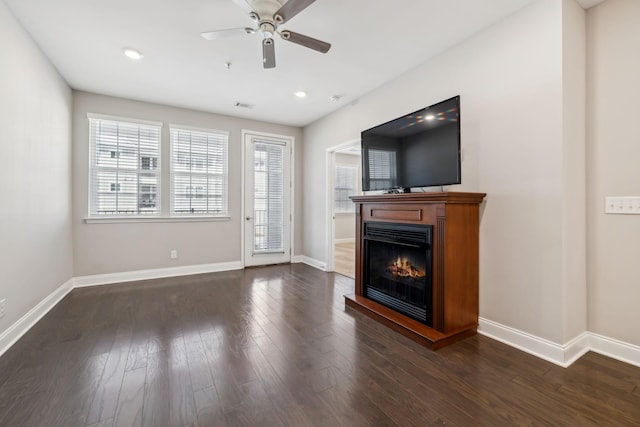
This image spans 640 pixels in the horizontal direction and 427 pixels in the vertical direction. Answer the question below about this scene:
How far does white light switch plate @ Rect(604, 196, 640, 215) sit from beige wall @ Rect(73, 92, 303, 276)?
4530 millimetres

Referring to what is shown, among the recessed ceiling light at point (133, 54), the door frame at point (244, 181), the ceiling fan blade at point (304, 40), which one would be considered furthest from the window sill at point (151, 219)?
the ceiling fan blade at point (304, 40)

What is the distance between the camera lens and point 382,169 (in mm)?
3125

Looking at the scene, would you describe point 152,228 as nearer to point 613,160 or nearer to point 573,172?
point 573,172

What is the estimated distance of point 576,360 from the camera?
6.46ft

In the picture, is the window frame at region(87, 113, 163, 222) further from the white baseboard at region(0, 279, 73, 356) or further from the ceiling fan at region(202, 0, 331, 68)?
the ceiling fan at region(202, 0, 331, 68)

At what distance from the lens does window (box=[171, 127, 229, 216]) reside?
14.4 ft

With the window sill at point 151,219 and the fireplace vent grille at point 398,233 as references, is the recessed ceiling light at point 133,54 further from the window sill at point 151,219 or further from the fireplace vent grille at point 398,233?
the fireplace vent grille at point 398,233

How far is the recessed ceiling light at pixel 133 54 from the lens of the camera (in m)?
2.77

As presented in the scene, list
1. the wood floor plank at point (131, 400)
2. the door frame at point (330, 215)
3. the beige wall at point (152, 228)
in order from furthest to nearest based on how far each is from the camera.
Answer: the door frame at point (330, 215)
the beige wall at point (152, 228)
the wood floor plank at point (131, 400)

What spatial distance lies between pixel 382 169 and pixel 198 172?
3.06 metres

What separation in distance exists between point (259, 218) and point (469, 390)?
408 centimetres

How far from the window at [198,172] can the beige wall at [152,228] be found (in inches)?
4.4

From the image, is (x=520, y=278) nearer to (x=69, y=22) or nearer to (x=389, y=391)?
(x=389, y=391)

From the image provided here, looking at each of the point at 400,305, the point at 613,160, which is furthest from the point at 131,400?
the point at 613,160
